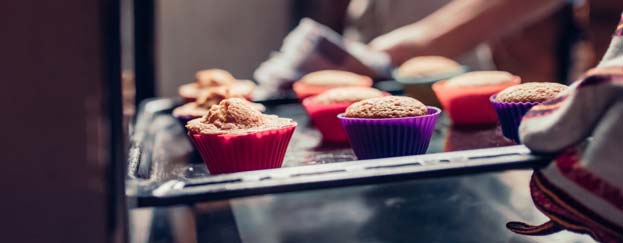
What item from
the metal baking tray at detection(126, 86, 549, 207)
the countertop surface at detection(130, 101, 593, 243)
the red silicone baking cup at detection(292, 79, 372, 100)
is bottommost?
the countertop surface at detection(130, 101, 593, 243)

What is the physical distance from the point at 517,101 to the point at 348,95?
0.23 meters

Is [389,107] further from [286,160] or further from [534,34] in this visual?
[534,34]

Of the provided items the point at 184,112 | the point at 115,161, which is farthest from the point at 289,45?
the point at 115,161

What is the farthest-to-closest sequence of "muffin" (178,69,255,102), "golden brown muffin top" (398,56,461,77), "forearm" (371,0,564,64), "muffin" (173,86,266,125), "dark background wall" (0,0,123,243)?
"forearm" (371,0,564,64) → "golden brown muffin top" (398,56,461,77) → "muffin" (178,69,255,102) → "muffin" (173,86,266,125) → "dark background wall" (0,0,123,243)

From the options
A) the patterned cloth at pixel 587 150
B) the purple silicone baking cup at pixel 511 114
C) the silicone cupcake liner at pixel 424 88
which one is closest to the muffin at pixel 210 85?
the silicone cupcake liner at pixel 424 88

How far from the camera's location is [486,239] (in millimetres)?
654

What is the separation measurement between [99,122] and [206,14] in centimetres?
207

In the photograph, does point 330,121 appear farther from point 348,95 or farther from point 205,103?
point 205,103

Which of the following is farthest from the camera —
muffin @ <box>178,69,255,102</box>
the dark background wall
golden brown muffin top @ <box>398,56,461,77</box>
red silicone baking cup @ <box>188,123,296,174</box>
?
golden brown muffin top @ <box>398,56,461,77</box>

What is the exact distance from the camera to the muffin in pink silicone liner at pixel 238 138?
641 millimetres

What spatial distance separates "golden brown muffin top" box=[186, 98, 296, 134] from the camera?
2.14 feet

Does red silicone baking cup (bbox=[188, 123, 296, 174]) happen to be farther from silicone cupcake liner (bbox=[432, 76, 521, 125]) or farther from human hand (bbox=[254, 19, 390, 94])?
human hand (bbox=[254, 19, 390, 94])

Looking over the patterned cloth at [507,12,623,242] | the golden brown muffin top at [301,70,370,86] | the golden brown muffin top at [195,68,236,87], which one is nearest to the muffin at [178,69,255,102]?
the golden brown muffin top at [195,68,236,87]

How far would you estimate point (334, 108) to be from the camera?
0.86 m
